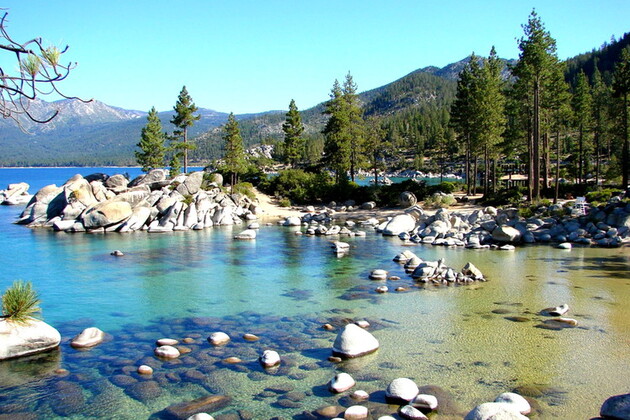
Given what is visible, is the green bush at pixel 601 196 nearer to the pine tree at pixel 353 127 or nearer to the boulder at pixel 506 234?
the boulder at pixel 506 234

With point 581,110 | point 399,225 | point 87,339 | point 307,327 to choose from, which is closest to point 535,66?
point 399,225

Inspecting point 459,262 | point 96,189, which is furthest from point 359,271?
point 96,189

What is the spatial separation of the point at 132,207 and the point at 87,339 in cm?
3089

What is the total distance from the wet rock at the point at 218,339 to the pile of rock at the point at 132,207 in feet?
91.1

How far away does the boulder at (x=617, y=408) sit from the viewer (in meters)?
8.66

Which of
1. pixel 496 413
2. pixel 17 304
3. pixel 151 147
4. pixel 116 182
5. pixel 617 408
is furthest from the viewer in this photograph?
pixel 151 147

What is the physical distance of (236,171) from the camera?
185 ft

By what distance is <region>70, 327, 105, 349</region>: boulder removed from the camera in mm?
13747

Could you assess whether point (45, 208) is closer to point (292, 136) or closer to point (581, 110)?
point (292, 136)

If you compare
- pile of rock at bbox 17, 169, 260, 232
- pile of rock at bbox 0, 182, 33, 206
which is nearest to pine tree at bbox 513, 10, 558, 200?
pile of rock at bbox 17, 169, 260, 232

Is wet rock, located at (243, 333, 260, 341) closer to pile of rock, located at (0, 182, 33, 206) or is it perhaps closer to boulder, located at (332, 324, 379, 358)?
boulder, located at (332, 324, 379, 358)

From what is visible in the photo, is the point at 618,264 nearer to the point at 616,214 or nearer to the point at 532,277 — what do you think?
the point at 532,277

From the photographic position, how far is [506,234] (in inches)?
1243

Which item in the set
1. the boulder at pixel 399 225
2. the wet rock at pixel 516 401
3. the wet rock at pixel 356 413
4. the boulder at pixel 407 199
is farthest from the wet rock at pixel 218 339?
the boulder at pixel 407 199
